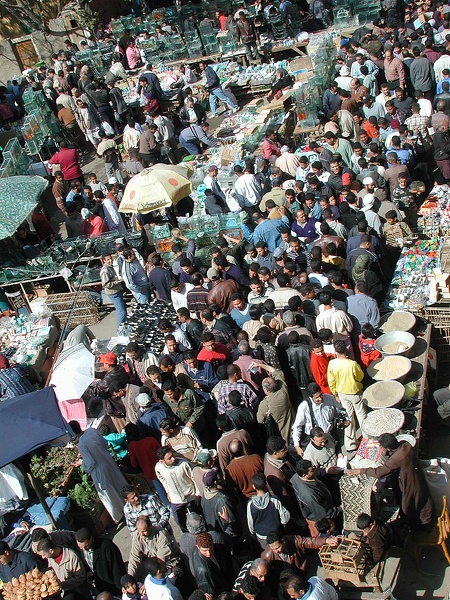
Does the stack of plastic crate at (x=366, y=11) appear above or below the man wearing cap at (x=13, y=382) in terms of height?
above

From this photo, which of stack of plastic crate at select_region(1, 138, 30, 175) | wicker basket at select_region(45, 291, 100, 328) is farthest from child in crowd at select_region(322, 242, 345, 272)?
stack of plastic crate at select_region(1, 138, 30, 175)

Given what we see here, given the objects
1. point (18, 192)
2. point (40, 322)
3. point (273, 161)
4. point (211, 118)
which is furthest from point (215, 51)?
point (40, 322)

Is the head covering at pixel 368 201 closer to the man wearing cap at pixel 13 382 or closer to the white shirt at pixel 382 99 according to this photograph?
the white shirt at pixel 382 99

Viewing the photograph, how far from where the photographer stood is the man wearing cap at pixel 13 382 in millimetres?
10367

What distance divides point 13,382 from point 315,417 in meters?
4.63

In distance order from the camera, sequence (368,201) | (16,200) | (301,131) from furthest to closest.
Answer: (301,131), (16,200), (368,201)

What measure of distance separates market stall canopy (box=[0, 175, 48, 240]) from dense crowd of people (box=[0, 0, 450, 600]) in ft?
4.14

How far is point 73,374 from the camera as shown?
894cm

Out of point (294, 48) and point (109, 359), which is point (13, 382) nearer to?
point (109, 359)

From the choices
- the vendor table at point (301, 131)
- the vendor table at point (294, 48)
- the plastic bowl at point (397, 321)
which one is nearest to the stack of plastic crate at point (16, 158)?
the vendor table at point (301, 131)

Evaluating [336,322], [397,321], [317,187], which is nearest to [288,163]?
[317,187]

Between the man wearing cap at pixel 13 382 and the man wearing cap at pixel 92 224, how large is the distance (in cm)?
356

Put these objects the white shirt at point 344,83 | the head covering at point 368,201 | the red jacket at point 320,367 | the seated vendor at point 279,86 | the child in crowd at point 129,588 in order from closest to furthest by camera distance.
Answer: the child in crowd at point 129,588
the red jacket at point 320,367
the head covering at point 368,201
the white shirt at point 344,83
the seated vendor at point 279,86

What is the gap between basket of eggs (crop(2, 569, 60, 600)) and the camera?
702 cm
